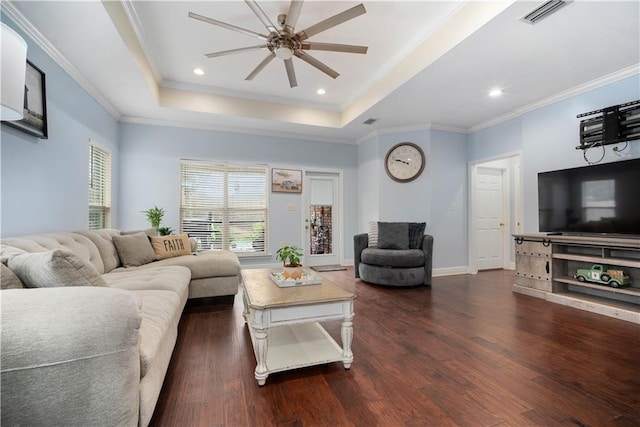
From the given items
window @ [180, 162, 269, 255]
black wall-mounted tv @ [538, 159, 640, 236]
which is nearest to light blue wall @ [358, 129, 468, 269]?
black wall-mounted tv @ [538, 159, 640, 236]

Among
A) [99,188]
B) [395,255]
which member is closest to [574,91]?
[395,255]

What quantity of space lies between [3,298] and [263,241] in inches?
174

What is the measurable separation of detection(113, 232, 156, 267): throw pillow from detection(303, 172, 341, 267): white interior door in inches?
116

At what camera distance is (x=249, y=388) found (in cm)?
168

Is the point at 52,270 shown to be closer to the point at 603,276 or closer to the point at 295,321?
the point at 295,321

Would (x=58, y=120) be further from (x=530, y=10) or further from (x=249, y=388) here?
(x=530, y=10)

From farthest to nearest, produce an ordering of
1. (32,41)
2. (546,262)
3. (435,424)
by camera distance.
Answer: (546,262), (32,41), (435,424)

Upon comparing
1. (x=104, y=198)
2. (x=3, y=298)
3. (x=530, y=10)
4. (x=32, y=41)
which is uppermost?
(x=530, y=10)

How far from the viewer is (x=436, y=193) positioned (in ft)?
16.3

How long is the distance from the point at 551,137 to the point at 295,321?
428cm

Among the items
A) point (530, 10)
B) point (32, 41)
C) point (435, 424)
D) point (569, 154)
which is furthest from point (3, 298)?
point (569, 154)

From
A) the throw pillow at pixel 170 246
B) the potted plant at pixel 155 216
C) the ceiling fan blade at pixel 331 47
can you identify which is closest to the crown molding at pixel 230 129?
the potted plant at pixel 155 216

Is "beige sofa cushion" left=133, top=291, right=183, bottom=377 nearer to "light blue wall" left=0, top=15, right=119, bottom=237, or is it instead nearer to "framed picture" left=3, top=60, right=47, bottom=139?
"light blue wall" left=0, top=15, right=119, bottom=237

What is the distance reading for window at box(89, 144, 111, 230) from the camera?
3635 millimetres
